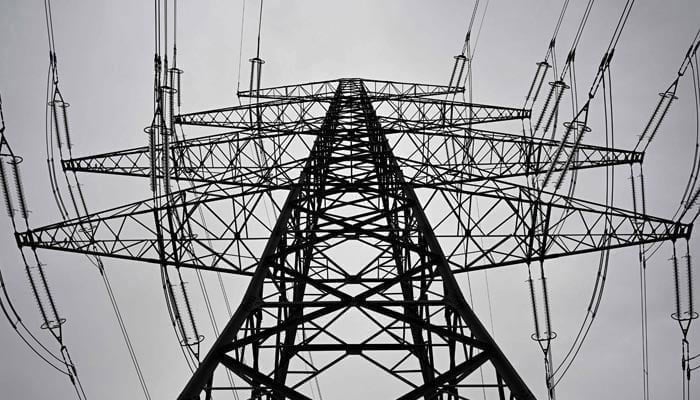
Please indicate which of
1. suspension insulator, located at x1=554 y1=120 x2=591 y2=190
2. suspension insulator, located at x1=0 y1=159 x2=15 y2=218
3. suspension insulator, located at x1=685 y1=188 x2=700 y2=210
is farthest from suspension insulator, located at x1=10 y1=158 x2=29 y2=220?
suspension insulator, located at x1=685 y1=188 x2=700 y2=210

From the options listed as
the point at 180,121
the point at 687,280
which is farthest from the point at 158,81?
the point at 687,280

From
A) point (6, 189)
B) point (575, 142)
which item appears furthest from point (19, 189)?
point (575, 142)

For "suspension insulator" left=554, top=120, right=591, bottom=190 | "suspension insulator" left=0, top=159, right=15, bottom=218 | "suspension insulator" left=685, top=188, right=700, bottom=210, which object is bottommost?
"suspension insulator" left=0, top=159, right=15, bottom=218

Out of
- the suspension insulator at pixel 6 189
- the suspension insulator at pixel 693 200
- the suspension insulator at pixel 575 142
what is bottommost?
the suspension insulator at pixel 6 189

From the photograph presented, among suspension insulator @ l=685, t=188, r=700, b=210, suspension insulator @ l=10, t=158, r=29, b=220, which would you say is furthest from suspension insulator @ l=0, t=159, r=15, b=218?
suspension insulator @ l=685, t=188, r=700, b=210

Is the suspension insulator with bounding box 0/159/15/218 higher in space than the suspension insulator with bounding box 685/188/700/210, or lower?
lower

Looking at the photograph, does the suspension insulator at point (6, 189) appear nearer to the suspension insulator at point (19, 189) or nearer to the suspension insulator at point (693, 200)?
the suspension insulator at point (19, 189)

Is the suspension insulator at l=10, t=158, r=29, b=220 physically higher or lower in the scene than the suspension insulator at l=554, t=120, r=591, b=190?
lower

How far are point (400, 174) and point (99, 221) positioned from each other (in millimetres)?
5925

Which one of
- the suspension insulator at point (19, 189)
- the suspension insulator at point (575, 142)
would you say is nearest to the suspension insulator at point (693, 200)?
the suspension insulator at point (575, 142)

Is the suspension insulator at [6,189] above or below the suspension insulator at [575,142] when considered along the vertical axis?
below

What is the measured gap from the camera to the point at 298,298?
10172 mm

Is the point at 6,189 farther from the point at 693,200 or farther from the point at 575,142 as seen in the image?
the point at 693,200

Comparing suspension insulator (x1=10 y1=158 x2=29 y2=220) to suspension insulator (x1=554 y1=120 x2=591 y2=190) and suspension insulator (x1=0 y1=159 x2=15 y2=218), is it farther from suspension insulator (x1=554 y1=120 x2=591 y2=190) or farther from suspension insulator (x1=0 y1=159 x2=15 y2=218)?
suspension insulator (x1=554 y1=120 x2=591 y2=190)
